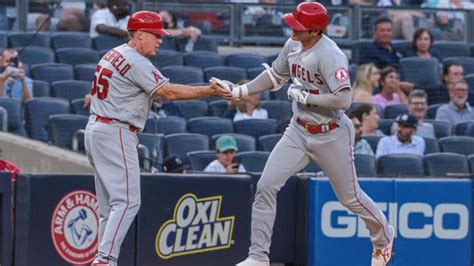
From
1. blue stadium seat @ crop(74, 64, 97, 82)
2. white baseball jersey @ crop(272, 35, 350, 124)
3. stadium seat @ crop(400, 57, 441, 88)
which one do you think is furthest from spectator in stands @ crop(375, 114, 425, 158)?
white baseball jersey @ crop(272, 35, 350, 124)

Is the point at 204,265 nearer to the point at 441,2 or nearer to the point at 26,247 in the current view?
Answer: the point at 26,247

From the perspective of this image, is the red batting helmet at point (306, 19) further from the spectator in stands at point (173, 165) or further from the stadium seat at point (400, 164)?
the stadium seat at point (400, 164)

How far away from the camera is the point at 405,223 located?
10.3 meters

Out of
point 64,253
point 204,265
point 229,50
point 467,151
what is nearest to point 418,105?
point 467,151

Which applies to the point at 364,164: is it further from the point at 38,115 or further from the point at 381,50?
the point at 38,115

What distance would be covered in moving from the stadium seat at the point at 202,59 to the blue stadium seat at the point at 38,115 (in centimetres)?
223

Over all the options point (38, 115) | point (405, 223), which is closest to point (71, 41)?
point (38, 115)

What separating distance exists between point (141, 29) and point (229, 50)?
6.86 m

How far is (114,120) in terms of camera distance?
8219mm

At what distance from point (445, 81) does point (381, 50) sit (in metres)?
0.90

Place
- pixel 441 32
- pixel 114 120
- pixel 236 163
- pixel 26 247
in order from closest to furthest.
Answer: pixel 114 120 → pixel 26 247 → pixel 236 163 → pixel 441 32

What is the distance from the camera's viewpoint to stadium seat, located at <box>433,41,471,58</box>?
50.3 feet

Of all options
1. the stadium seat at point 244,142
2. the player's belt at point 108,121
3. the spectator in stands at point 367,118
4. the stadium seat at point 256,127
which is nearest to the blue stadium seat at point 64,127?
the stadium seat at point 244,142

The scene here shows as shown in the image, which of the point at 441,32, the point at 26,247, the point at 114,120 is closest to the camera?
the point at 114,120
